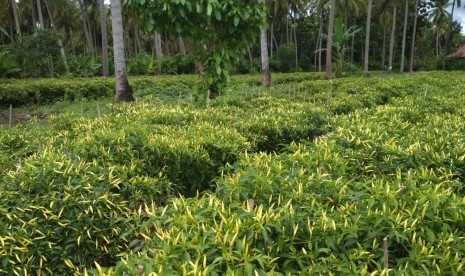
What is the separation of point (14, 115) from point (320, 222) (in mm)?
10936

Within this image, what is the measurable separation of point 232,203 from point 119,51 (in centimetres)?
795

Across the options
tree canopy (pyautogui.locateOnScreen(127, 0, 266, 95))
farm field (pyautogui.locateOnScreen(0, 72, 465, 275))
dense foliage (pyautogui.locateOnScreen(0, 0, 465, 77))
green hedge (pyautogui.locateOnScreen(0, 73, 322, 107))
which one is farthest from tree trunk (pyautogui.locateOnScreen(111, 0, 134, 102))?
farm field (pyautogui.locateOnScreen(0, 72, 465, 275))

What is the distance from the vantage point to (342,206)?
91.7 inches

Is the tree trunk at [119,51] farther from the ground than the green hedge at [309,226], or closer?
farther from the ground

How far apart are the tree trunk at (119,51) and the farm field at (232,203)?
4.91m

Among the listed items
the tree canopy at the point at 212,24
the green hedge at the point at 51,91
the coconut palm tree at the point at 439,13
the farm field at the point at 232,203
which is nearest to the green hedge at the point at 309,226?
the farm field at the point at 232,203

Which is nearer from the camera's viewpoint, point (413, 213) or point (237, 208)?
point (413, 213)

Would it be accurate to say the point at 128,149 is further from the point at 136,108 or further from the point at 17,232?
the point at 136,108

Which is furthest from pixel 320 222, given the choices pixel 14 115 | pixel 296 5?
pixel 296 5

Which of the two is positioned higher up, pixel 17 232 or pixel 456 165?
pixel 456 165

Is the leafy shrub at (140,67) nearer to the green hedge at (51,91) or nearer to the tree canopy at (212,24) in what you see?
the green hedge at (51,91)

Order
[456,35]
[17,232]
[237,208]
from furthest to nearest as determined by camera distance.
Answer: [456,35], [17,232], [237,208]

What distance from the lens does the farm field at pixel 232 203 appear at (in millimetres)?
1911

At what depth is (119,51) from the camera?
9.55m
